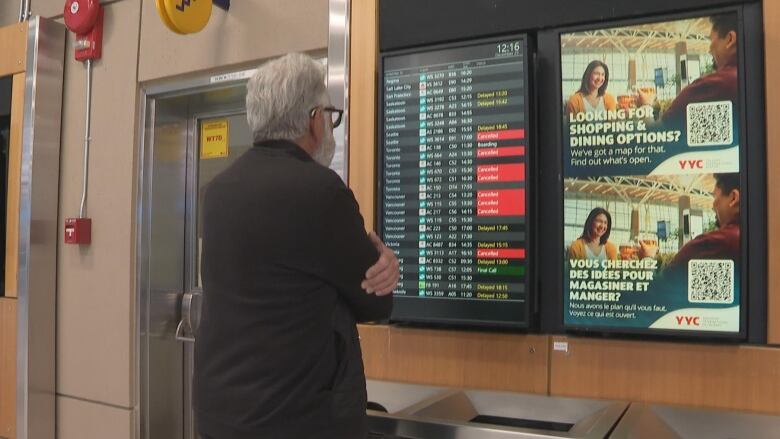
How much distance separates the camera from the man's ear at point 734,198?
170 centimetres

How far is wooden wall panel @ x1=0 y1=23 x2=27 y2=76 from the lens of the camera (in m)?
3.28

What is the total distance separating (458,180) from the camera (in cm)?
204

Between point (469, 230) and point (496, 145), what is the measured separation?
27cm

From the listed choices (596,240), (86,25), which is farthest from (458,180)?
(86,25)

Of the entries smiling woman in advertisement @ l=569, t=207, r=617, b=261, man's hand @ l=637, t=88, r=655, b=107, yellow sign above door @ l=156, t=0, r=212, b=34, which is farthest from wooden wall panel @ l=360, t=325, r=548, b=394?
yellow sign above door @ l=156, t=0, r=212, b=34

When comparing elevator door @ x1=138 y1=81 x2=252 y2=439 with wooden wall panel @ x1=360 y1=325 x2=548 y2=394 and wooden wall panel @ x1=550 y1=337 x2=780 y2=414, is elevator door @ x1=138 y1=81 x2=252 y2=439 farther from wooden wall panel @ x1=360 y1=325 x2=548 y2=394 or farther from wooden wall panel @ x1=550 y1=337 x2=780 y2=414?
wooden wall panel @ x1=550 y1=337 x2=780 y2=414

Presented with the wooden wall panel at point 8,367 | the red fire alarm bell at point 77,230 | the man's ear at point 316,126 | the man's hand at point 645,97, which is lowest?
the wooden wall panel at point 8,367

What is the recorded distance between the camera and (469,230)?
2.01 m

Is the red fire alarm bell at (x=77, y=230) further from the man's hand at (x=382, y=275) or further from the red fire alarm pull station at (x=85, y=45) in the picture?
the man's hand at (x=382, y=275)

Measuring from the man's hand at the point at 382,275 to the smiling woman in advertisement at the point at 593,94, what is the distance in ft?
2.53

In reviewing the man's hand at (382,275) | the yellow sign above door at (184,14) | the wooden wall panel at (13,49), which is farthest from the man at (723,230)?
the wooden wall panel at (13,49)

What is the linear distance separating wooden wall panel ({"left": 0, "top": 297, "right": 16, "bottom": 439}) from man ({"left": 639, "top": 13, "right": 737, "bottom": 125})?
10.1ft

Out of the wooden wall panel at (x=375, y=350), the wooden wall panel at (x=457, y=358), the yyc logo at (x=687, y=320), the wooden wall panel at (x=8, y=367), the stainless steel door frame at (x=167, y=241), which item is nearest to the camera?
the yyc logo at (x=687, y=320)

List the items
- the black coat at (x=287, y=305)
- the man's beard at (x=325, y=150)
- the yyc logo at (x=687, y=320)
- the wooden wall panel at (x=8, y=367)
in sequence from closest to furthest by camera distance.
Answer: the black coat at (x=287, y=305) < the man's beard at (x=325, y=150) < the yyc logo at (x=687, y=320) < the wooden wall panel at (x=8, y=367)
